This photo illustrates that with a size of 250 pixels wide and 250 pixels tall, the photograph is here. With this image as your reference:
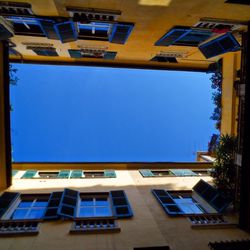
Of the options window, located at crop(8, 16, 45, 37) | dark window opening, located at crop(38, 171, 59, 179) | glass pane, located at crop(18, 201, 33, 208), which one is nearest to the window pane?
glass pane, located at crop(18, 201, 33, 208)

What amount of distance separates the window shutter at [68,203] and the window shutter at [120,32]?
611 centimetres

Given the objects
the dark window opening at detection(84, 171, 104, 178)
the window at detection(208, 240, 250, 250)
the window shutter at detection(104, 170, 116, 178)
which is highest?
the window shutter at detection(104, 170, 116, 178)

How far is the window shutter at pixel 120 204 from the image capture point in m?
10.6

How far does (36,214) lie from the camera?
36.1ft

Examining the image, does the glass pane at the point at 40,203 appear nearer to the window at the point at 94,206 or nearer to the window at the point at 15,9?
the window at the point at 94,206

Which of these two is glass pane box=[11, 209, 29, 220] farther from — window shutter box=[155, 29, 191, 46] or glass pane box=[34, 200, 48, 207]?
window shutter box=[155, 29, 191, 46]

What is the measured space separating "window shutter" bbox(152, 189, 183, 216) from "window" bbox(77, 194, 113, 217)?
6.35ft

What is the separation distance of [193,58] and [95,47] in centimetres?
551

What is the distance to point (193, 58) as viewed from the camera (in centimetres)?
1688

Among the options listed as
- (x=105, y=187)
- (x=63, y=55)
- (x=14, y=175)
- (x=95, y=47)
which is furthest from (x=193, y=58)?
(x=14, y=175)

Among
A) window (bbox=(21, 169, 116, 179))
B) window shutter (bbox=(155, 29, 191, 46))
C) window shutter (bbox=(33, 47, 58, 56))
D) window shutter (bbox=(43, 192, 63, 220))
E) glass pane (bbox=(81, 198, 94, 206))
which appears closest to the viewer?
window shutter (bbox=(43, 192, 63, 220))

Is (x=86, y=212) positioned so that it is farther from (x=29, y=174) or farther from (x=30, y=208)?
(x=29, y=174)

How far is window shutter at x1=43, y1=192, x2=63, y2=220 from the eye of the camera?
10.3m

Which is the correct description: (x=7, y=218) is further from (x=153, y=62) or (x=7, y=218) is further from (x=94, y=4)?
(x=153, y=62)
